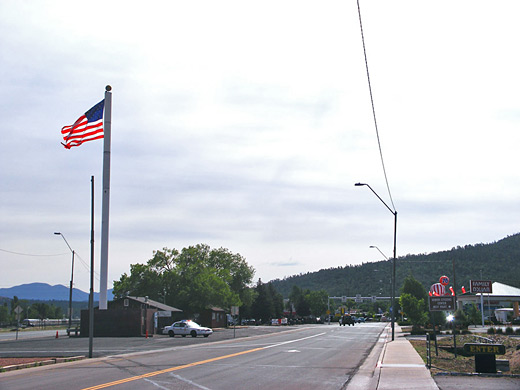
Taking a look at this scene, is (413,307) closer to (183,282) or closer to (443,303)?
(443,303)

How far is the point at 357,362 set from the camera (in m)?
22.8

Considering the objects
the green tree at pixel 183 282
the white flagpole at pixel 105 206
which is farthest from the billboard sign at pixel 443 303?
the green tree at pixel 183 282

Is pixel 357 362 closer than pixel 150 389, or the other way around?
pixel 150 389

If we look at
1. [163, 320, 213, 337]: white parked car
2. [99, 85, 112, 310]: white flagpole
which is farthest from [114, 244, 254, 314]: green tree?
[99, 85, 112, 310]: white flagpole

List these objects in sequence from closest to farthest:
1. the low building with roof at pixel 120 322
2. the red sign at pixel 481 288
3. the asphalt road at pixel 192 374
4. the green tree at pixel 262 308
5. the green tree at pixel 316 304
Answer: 1. the asphalt road at pixel 192 374
2. the red sign at pixel 481 288
3. the low building with roof at pixel 120 322
4. the green tree at pixel 262 308
5. the green tree at pixel 316 304

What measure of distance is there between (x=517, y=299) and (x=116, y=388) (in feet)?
303

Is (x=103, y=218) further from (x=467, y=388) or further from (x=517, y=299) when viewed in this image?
(x=517, y=299)

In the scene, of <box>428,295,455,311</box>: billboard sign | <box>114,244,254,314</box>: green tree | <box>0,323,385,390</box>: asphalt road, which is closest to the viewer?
<box>0,323,385,390</box>: asphalt road

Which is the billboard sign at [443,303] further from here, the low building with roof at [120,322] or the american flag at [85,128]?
the low building with roof at [120,322]

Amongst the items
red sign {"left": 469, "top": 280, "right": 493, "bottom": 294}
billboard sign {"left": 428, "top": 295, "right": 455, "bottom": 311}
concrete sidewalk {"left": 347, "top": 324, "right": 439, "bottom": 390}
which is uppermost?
red sign {"left": 469, "top": 280, "right": 493, "bottom": 294}

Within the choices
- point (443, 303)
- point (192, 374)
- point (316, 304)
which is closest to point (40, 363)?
point (192, 374)

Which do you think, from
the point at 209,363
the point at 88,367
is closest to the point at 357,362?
the point at 209,363

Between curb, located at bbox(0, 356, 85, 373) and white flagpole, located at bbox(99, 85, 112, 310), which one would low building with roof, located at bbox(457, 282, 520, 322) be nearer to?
white flagpole, located at bbox(99, 85, 112, 310)

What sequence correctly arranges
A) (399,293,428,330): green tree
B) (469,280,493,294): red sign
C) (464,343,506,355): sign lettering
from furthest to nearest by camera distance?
(399,293,428,330): green tree, (469,280,493,294): red sign, (464,343,506,355): sign lettering
